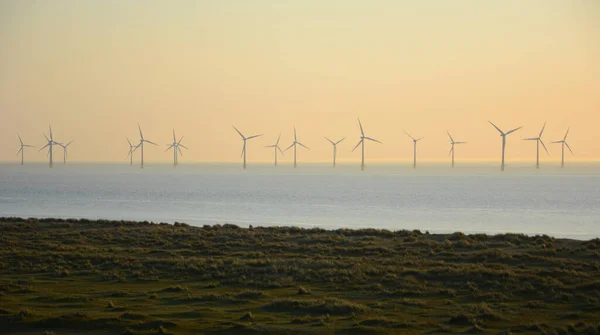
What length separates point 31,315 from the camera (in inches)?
1049

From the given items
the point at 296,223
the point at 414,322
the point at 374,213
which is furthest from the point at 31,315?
the point at 374,213

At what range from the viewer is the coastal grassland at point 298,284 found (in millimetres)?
25906

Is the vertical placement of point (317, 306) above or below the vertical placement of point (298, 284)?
above

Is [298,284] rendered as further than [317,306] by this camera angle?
Yes

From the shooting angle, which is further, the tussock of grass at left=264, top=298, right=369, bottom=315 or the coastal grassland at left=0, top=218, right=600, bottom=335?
the tussock of grass at left=264, top=298, right=369, bottom=315

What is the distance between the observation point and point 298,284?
34250 mm

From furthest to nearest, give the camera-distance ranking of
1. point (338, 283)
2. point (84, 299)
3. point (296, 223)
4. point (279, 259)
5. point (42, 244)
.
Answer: point (296, 223)
point (42, 244)
point (279, 259)
point (338, 283)
point (84, 299)

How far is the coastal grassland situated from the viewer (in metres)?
25.9

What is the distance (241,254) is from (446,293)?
15.7 metres

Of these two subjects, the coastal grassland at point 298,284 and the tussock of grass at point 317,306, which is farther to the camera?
the tussock of grass at point 317,306

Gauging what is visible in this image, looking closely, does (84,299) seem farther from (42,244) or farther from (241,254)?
(42,244)

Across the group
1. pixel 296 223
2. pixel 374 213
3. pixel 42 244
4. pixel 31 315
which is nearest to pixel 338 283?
pixel 31 315

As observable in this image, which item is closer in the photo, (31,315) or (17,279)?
(31,315)

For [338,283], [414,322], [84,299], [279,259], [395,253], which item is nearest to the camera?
[414,322]
